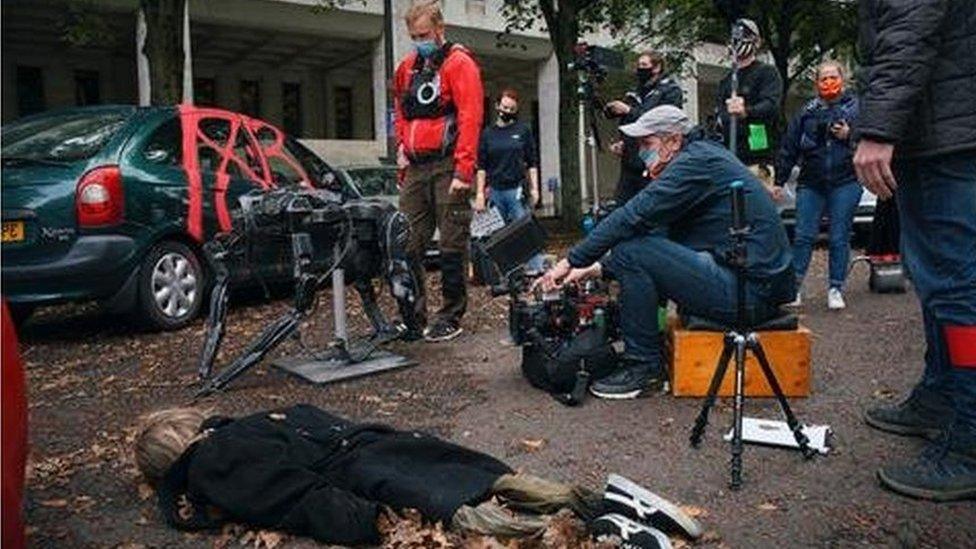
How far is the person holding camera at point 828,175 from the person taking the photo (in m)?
7.69

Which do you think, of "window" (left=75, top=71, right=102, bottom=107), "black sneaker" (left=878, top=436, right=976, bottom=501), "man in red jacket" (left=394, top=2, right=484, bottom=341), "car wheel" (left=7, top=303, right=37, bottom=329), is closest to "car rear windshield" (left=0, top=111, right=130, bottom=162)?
"car wheel" (left=7, top=303, right=37, bottom=329)

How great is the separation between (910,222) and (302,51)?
26380 mm

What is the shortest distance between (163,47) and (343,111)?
18.9 metres

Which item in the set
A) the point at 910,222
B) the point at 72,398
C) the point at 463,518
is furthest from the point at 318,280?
the point at 910,222

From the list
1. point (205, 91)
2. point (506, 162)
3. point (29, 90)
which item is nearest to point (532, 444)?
point (506, 162)

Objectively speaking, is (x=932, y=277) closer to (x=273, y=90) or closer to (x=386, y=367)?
(x=386, y=367)

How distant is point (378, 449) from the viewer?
3531 mm

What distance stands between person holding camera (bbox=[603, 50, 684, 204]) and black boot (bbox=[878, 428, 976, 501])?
4.34 metres

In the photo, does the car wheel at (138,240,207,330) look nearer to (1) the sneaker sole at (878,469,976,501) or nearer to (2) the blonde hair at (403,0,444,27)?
(2) the blonde hair at (403,0,444,27)

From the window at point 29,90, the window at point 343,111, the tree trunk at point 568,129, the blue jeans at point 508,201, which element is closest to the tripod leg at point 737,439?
the blue jeans at point 508,201

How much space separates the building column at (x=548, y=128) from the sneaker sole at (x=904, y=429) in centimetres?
2637

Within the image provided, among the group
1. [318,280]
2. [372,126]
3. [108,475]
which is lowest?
[108,475]

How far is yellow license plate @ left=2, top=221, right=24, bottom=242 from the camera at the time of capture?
670 centimetres

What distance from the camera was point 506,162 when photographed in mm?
10938
